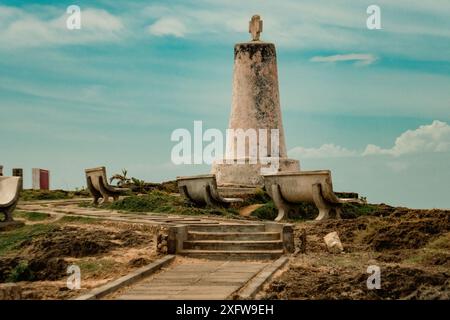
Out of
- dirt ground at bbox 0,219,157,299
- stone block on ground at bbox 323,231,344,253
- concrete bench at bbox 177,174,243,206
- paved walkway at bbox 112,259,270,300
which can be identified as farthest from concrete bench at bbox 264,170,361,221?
paved walkway at bbox 112,259,270,300

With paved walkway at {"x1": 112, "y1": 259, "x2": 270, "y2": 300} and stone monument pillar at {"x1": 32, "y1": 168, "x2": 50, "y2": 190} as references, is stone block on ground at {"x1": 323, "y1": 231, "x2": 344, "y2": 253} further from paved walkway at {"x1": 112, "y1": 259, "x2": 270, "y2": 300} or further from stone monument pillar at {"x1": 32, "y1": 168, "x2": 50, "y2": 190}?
stone monument pillar at {"x1": 32, "y1": 168, "x2": 50, "y2": 190}

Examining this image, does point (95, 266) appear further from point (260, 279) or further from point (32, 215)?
point (32, 215)

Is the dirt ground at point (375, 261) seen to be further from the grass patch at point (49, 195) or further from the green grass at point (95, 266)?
the grass patch at point (49, 195)

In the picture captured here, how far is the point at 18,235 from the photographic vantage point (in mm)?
16766

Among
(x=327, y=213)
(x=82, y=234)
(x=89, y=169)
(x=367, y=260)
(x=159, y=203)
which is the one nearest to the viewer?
(x=367, y=260)

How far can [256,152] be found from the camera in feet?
85.6

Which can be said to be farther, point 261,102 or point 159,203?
point 261,102

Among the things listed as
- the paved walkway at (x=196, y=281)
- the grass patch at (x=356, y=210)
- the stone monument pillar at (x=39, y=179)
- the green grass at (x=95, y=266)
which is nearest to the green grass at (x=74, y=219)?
the green grass at (x=95, y=266)

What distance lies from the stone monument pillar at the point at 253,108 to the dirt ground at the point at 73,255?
907 centimetres

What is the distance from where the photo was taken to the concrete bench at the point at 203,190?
21422mm

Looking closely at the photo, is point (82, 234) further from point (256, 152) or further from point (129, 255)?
point (256, 152)
